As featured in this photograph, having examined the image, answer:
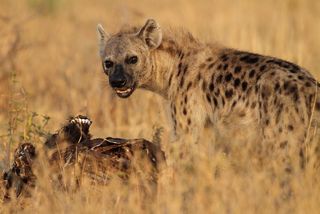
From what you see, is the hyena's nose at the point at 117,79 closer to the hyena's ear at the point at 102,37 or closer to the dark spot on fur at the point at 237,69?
the hyena's ear at the point at 102,37

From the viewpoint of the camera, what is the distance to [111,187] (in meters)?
6.79

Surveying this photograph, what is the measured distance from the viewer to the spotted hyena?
7.09 metres

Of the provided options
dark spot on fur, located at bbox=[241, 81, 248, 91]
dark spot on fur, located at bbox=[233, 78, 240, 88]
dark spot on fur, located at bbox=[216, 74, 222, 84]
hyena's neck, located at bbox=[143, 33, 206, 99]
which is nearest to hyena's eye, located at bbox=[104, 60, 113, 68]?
hyena's neck, located at bbox=[143, 33, 206, 99]

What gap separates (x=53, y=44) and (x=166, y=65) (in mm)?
6119

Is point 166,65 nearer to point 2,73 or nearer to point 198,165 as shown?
point 198,165

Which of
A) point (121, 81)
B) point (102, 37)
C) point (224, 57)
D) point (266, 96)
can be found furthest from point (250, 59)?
point (102, 37)

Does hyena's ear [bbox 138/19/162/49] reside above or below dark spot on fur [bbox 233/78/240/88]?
above

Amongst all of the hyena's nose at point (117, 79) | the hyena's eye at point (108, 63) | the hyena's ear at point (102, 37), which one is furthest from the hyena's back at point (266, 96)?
the hyena's ear at point (102, 37)

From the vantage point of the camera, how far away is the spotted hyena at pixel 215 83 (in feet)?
23.2

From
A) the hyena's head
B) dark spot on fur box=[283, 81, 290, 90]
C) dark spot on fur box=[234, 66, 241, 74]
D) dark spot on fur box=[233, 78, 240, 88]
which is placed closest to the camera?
dark spot on fur box=[283, 81, 290, 90]

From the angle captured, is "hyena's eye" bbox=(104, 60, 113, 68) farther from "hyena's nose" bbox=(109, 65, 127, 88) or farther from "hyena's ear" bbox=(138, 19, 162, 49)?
"hyena's ear" bbox=(138, 19, 162, 49)

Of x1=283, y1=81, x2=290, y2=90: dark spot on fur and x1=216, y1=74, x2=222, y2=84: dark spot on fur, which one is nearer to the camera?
x1=283, y1=81, x2=290, y2=90: dark spot on fur

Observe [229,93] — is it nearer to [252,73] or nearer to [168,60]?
[252,73]

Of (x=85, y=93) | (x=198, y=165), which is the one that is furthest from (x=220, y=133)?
(x=85, y=93)
